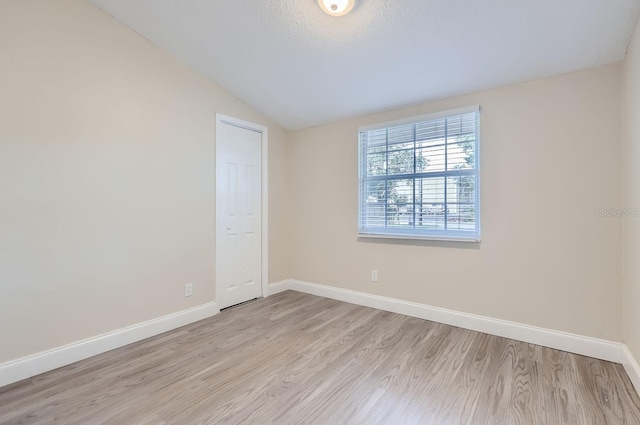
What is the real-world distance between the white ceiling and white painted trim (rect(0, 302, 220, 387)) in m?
2.53

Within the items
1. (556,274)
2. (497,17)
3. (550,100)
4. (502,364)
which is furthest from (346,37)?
(502,364)

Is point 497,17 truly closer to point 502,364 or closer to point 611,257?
point 611,257

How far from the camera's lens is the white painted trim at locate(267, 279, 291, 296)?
3.98 m

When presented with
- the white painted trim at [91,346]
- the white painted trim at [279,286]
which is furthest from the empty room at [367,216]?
the white painted trim at [279,286]

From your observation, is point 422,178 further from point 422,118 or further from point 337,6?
point 337,6

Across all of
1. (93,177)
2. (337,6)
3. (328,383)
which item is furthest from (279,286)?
(337,6)

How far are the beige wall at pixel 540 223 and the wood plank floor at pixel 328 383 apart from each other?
0.35 metres

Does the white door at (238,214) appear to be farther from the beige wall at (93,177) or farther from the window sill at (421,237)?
the window sill at (421,237)

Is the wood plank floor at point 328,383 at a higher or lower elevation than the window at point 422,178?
lower

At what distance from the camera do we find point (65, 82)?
88.0 inches

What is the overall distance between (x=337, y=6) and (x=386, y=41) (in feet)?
1.60

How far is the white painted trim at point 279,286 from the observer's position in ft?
13.0

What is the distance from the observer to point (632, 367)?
1946 millimetres

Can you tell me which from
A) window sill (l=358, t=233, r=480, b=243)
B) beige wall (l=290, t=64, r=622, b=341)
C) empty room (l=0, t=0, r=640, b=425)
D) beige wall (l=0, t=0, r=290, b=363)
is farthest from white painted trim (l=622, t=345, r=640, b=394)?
beige wall (l=0, t=0, r=290, b=363)
